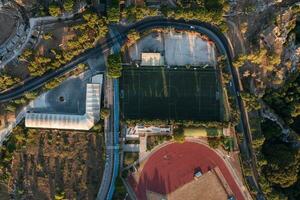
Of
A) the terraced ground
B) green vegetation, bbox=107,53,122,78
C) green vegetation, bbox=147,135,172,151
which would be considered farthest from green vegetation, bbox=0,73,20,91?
green vegetation, bbox=147,135,172,151

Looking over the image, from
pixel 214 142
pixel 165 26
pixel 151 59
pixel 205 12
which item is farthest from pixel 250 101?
pixel 165 26

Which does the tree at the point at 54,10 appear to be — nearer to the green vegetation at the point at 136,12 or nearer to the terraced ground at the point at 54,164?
the green vegetation at the point at 136,12

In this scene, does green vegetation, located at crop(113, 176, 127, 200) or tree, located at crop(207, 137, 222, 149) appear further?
tree, located at crop(207, 137, 222, 149)

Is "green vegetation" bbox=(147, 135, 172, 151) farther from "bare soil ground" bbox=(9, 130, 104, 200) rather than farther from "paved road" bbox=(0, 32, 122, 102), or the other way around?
"paved road" bbox=(0, 32, 122, 102)

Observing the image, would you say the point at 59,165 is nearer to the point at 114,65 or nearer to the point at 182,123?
the point at 114,65

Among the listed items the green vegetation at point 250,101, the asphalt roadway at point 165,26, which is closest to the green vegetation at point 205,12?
the asphalt roadway at point 165,26
